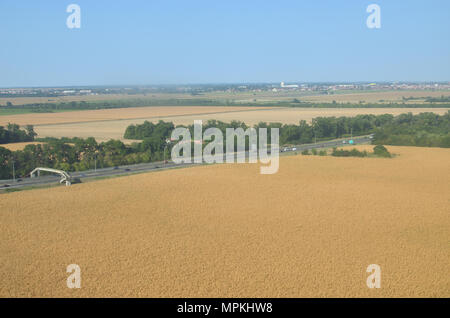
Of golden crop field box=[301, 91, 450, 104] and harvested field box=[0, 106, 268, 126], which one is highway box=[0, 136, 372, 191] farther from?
golden crop field box=[301, 91, 450, 104]

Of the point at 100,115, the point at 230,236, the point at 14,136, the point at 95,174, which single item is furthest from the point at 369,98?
the point at 230,236

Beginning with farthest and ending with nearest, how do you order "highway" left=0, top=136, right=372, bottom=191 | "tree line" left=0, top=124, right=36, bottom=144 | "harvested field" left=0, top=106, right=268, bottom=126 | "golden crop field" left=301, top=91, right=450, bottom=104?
"golden crop field" left=301, top=91, right=450, bottom=104 < "harvested field" left=0, top=106, right=268, bottom=126 < "tree line" left=0, top=124, right=36, bottom=144 < "highway" left=0, top=136, right=372, bottom=191

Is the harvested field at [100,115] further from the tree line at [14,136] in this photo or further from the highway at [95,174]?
the highway at [95,174]

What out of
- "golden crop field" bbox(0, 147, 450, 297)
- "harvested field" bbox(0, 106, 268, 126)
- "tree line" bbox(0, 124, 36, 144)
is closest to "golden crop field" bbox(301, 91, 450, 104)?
"harvested field" bbox(0, 106, 268, 126)

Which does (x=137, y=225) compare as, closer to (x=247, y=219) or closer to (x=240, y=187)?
(x=247, y=219)

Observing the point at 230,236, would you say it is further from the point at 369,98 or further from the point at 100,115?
the point at 369,98

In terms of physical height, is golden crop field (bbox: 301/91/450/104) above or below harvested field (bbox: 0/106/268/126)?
above

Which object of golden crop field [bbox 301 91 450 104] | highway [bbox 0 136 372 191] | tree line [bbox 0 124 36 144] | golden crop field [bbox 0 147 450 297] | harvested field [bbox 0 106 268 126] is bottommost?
golden crop field [bbox 0 147 450 297]

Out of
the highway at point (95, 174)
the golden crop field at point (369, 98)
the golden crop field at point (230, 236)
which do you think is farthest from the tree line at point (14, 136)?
the golden crop field at point (369, 98)

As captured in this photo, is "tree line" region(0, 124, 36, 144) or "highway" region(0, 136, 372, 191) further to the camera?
"tree line" region(0, 124, 36, 144)
